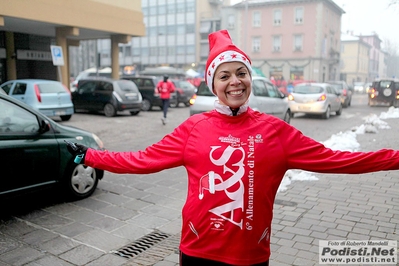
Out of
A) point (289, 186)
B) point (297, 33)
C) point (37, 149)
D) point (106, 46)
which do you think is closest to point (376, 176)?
point (289, 186)

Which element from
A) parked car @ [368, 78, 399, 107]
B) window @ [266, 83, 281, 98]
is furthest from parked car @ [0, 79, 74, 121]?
parked car @ [368, 78, 399, 107]

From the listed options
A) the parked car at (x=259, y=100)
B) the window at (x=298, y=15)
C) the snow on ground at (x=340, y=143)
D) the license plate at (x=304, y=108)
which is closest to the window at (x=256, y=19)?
the window at (x=298, y=15)

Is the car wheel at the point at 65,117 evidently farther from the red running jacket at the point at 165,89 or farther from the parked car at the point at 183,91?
the parked car at the point at 183,91

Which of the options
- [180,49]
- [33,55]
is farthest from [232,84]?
[180,49]

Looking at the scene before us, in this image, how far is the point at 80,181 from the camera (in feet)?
18.1

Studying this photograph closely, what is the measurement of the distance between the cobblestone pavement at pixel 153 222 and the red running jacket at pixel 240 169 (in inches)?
72.3

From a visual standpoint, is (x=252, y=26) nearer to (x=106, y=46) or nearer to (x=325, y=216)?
(x=106, y=46)

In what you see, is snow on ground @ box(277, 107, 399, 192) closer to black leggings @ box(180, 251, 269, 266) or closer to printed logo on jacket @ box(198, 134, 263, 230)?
black leggings @ box(180, 251, 269, 266)

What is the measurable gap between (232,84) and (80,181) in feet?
13.3

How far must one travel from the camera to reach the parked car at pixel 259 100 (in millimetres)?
11211

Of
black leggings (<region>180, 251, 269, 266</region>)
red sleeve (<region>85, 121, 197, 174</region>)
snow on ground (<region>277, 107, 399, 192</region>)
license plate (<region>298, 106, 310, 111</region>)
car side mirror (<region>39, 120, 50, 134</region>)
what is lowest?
snow on ground (<region>277, 107, 399, 192</region>)

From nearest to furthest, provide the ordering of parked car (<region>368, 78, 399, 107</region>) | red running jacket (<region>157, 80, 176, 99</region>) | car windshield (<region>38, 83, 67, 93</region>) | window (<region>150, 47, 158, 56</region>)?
car windshield (<region>38, 83, 67, 93</region>)
red running jacket (<region>157, 80, 176, 99</region>)
parked car (<region>368, 78, 399, 107</region>)
window (<region>150, 47, 158, 56</region>)

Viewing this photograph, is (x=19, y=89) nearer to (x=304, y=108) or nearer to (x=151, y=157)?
(x=304, y=108)

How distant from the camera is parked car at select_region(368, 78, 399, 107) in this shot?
2341 cm
